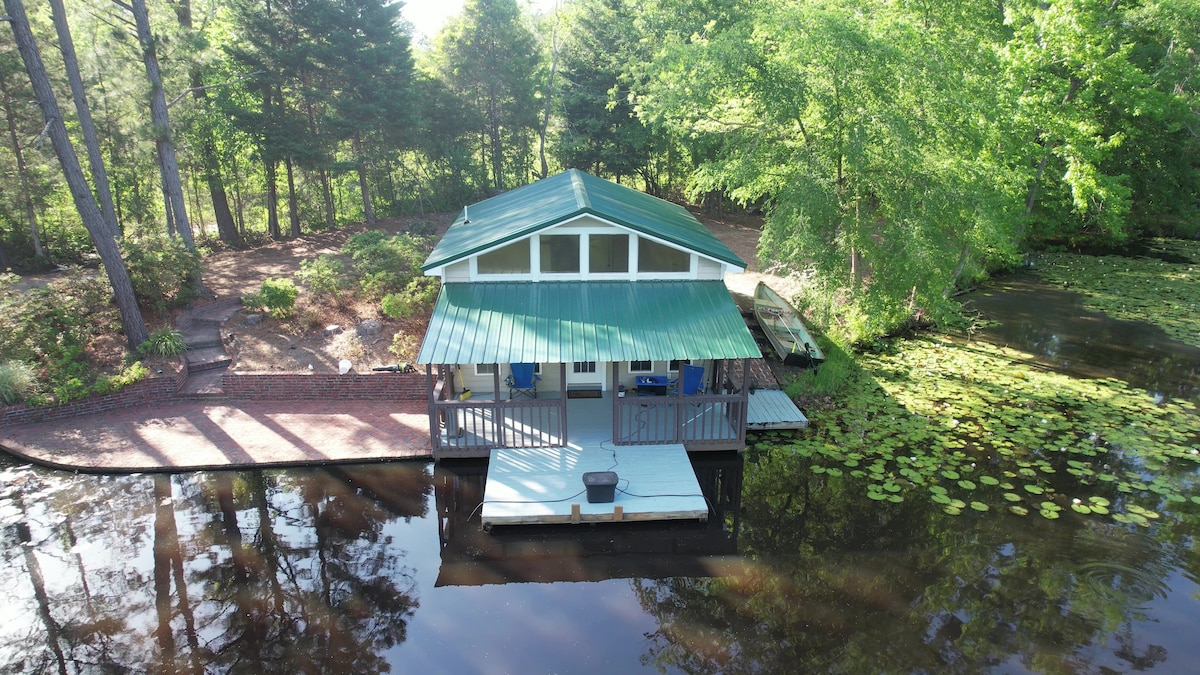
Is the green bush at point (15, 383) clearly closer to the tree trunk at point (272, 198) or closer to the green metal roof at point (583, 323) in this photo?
the green metal roof at point (583, 323)

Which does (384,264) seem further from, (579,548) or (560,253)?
(579,548)

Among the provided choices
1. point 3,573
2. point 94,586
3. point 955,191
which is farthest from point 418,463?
point 955,191

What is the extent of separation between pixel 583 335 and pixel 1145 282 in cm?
2201

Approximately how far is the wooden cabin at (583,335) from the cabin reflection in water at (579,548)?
158cm

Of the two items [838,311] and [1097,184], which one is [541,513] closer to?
[838,311]

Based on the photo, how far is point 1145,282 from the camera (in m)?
21.6

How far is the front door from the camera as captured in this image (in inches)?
487

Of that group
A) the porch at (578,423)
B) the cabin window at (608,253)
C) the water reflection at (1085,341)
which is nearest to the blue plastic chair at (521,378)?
the porch at (578,423)

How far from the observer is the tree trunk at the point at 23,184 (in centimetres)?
1739

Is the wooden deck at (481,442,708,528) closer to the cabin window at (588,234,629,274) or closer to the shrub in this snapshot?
the cabin window at (588,234,629,274)

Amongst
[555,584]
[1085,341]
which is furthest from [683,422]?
[1085,341]

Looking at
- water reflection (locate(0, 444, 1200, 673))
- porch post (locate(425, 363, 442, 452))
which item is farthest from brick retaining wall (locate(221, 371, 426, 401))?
water reflection (locate(0, 444, 1200, 673))

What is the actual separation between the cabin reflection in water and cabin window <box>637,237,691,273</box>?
4.12m

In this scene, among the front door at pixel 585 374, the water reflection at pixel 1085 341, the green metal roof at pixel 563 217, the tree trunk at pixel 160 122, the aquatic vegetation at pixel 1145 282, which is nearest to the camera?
the green metal roof at pixel 563 217
